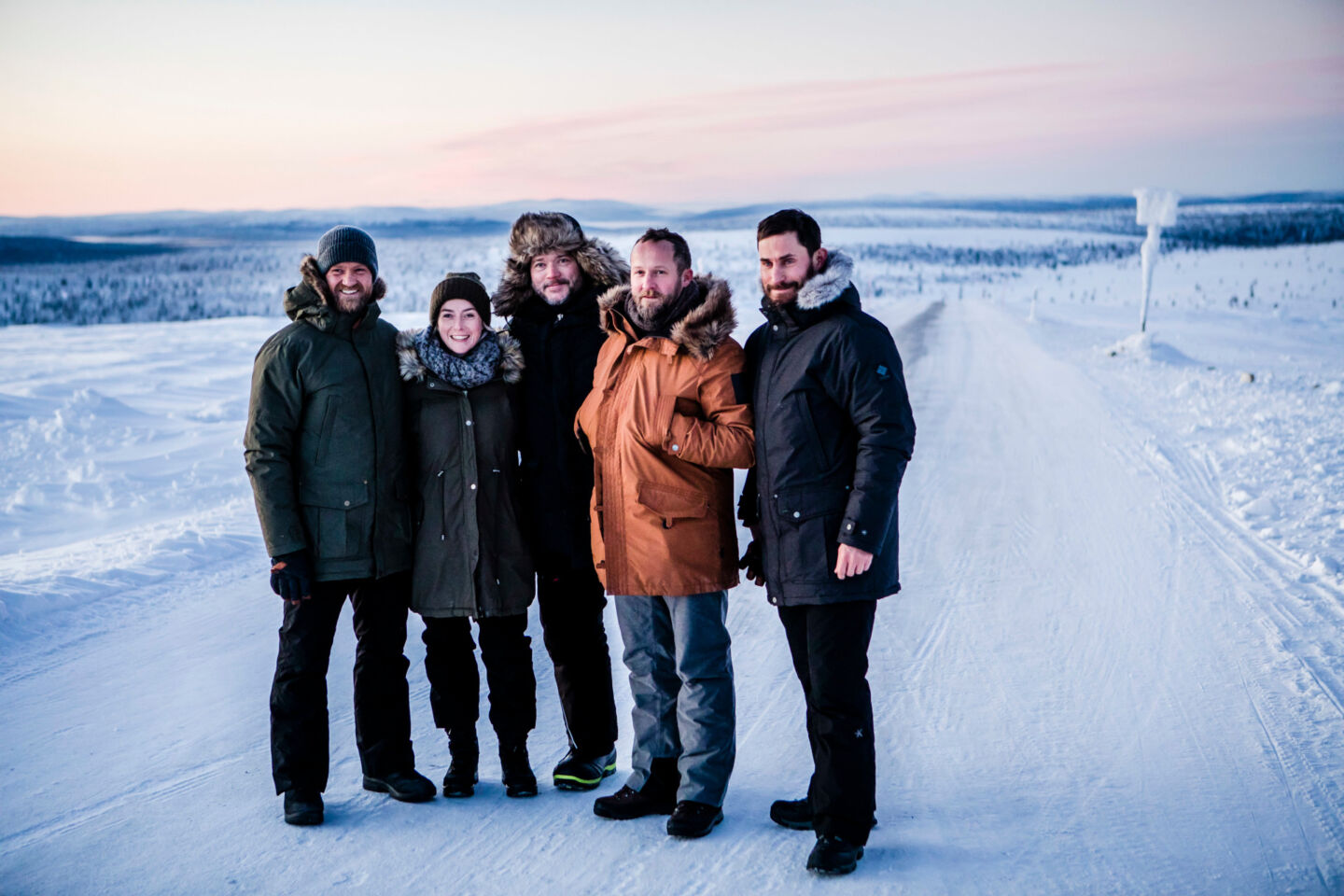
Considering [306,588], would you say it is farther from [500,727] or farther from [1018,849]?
[1018,849]

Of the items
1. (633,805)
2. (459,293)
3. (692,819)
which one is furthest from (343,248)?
(692,819)

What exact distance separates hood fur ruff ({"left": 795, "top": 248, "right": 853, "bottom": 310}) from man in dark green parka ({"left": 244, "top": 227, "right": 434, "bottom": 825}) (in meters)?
1.51

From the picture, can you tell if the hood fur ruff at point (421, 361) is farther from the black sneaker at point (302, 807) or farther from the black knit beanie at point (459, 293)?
the black sneaker at point (302, 807)

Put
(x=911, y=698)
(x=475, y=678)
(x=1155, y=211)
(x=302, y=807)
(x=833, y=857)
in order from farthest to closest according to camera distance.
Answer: (x=1155, y=211) < (x=911, y=698) < (x=475, y=678) < (x=302, y=807) < (x=833, y=857)

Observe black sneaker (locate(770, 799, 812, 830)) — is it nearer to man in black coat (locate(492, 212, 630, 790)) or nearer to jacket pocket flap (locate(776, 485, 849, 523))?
man in black coat (locate(492, 212, 630, 790))

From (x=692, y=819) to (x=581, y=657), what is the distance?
29.6 inches

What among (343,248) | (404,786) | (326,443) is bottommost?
(404,786)

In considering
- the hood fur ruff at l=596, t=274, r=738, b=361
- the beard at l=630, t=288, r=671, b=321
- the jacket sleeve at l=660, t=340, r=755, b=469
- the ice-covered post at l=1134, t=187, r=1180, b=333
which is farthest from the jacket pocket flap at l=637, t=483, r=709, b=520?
the ice-covered post at l=1134, t=187, r=1180, b=333

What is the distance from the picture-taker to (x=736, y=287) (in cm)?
3106

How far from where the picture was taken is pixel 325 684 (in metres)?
3.36

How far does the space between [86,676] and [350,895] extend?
216 cm

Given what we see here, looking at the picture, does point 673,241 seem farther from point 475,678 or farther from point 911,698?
point 911,698

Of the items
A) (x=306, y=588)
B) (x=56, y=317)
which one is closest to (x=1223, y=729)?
(x=306, y=588)

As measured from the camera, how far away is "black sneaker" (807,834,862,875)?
2.81 m
